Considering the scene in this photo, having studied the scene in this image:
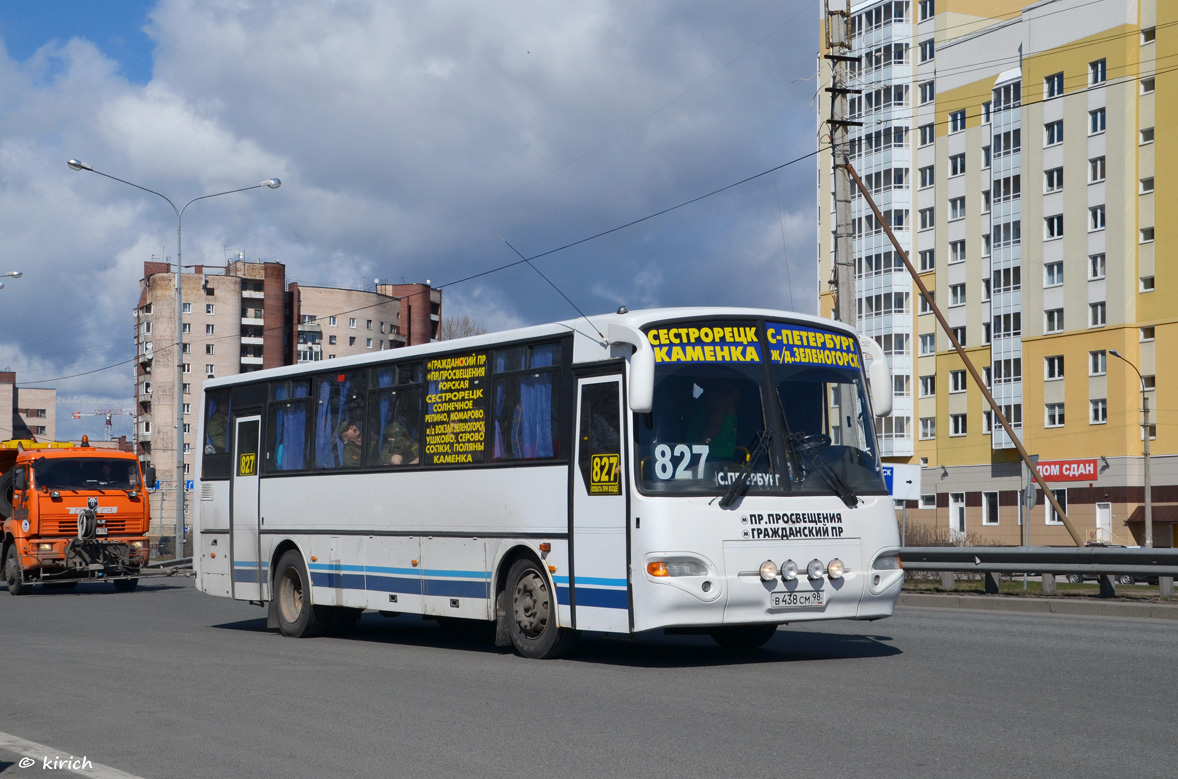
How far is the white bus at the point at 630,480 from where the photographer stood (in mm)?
11500

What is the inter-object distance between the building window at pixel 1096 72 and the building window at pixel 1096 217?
19.5 feet

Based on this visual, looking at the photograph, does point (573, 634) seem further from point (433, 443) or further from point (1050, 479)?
point (1050, 479)

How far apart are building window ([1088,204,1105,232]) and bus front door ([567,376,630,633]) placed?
203 feet

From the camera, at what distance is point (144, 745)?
8.16 metres

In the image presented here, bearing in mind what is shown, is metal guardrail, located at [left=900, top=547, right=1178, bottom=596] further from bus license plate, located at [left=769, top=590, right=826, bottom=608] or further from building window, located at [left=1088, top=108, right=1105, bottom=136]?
building window, located at [left=1088, top=108, right=1105, bottom=136]

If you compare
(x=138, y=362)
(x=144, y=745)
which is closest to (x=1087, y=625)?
(x=144, y=745)

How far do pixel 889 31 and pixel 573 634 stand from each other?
78.2m

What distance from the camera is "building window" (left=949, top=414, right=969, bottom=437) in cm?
7906

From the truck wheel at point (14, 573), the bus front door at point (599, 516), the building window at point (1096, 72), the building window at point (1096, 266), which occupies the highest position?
the building window at point (1096, 72)

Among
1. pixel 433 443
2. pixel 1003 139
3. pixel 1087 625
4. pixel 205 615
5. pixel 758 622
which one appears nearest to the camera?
pixel 758 622

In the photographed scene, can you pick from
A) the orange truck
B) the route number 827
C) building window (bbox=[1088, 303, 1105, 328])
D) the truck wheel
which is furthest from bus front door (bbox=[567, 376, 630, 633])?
building window (bbox=[1088, 303, 1105, 328])

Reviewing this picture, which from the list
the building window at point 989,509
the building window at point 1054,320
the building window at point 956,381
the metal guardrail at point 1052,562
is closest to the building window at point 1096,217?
the building window at point 1054,320

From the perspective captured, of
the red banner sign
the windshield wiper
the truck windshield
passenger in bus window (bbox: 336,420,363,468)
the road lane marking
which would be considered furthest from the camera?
the red banner sign

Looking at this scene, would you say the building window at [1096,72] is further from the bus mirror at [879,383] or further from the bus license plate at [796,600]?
the bus license plate at [796,600]
